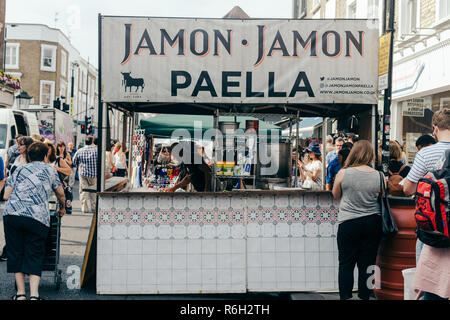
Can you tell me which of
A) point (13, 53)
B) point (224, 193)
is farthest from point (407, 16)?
point (13, 53)

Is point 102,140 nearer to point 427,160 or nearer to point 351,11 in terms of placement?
point 427,160

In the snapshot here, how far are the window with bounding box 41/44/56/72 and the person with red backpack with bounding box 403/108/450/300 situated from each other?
146 feet

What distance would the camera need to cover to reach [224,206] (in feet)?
19.7

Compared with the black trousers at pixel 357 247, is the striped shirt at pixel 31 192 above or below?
above

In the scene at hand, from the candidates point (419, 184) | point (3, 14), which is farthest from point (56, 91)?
point (419, 184)

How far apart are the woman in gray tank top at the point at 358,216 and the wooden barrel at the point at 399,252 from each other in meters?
0.17

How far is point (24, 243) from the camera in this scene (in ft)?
18.1

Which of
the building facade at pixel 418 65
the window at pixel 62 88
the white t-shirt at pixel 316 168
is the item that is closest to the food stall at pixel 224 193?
the white t-shirt at pixel 316 168

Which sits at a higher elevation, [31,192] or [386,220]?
[31,192]

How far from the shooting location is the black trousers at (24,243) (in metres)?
5.43

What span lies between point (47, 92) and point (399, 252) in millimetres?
43418

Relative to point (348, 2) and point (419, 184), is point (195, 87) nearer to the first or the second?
point (419, 184)

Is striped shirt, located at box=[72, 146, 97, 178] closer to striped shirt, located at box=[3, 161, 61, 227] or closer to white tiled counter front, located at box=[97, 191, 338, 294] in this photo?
white tiled counter front, located at box=[97, 191, 338, 294]

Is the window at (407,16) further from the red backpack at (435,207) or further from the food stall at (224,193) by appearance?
the red backpack at (435,207)
